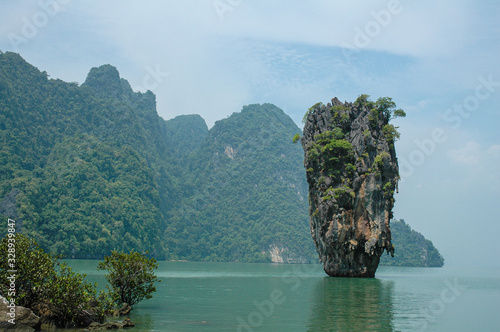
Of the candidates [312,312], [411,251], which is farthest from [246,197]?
[312,312]

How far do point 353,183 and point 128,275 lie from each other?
90.0ft

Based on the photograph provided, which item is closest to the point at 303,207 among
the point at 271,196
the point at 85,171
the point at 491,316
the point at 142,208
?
the point at 271,196

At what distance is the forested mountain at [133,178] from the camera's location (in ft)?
279

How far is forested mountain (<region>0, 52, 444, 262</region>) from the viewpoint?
85.2 meters

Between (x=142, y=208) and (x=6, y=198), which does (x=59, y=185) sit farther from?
(x=142, y=208)

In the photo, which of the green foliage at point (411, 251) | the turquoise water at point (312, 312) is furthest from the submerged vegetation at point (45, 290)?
the green foliage at point (411, 251)

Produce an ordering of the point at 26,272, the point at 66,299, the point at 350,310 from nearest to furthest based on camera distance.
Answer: the point at 26,272 < the point at 66,299 < the point at 350,310

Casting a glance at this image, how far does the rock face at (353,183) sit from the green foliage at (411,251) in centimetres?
9816

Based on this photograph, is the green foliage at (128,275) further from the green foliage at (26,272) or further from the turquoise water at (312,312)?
the green foliage at (26,272)

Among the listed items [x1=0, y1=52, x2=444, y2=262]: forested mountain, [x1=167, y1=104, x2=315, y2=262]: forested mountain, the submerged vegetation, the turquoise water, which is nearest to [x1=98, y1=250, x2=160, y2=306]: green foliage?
the turquoise water

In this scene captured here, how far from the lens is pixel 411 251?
140 metres

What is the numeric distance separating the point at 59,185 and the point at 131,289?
76815 mm

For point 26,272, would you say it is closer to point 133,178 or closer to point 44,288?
point 44,288

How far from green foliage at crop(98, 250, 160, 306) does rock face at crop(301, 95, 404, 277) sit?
2525cm
